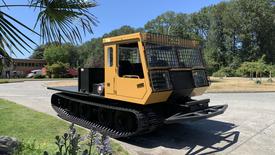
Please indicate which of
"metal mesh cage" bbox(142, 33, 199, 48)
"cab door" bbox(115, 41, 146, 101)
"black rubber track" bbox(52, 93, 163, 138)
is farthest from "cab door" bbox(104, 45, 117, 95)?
"metal mesh cage" bbox(142, 33, 199, 48)

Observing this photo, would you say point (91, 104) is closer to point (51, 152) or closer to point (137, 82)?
point (137, 82)

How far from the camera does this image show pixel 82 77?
10125 mm

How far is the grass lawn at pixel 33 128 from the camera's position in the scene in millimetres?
6734

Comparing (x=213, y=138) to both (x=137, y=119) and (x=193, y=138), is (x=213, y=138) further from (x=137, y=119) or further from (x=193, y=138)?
(x=137, y=119)

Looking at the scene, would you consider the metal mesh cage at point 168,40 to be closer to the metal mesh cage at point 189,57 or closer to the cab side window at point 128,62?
the metal mesh cage at point 189,57

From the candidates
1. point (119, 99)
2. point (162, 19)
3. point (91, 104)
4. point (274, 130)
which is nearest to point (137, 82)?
point (119, 99)

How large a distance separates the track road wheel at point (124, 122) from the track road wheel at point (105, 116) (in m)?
0.37

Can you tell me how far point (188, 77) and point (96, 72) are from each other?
2845mm

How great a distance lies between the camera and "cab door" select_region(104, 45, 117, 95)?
8.39 m

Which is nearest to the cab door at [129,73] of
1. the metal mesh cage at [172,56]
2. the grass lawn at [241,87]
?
the metal mesh cage at [172,56]

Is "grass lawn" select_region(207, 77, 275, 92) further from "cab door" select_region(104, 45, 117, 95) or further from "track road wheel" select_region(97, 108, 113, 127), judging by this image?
"cab door" select_region(104, 45, 117, 95)

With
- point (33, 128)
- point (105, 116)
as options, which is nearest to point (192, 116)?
point (105, 116)

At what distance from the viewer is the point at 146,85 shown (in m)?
7.43

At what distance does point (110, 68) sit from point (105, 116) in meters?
1.53
